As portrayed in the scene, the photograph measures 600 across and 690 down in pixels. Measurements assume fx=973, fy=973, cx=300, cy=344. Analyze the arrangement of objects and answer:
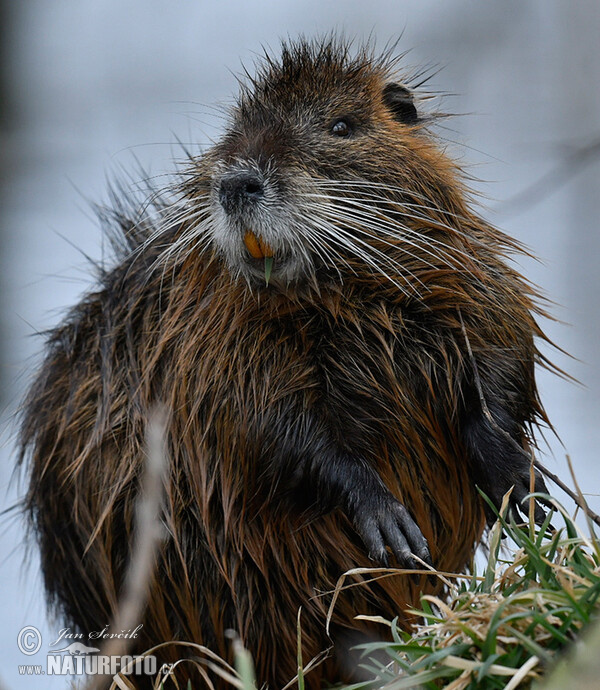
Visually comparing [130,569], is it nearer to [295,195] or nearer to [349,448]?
[349,448]

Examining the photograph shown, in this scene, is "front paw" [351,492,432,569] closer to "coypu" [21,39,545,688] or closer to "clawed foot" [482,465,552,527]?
"coypu" [21,39,545,688]

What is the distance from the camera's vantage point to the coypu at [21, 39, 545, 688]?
2.42 meters

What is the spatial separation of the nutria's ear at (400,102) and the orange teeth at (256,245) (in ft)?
2.43

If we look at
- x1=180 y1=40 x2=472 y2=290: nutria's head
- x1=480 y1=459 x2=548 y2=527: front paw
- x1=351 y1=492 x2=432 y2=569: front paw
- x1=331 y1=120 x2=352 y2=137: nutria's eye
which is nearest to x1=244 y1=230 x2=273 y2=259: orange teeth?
x1=180 y1=40 x2=472 y2=290: nutria's head

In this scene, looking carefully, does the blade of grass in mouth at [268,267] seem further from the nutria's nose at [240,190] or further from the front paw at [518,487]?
the front paw at [518,487]

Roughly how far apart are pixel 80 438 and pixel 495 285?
1.30 m

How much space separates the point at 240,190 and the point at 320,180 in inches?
9.8

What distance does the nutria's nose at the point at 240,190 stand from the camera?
2348mm

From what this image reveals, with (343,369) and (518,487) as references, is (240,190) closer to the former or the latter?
(343,369)

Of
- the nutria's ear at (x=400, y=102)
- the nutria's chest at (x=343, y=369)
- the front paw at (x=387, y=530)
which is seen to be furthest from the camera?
the nutria's ear at (x=400, y=102)

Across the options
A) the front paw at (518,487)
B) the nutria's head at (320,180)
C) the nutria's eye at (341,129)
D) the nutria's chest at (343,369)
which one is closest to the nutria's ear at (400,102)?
the nutria's head at (320,180)

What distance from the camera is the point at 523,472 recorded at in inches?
93.5

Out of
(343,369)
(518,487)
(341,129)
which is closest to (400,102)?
(341,129)

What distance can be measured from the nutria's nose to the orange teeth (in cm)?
7
